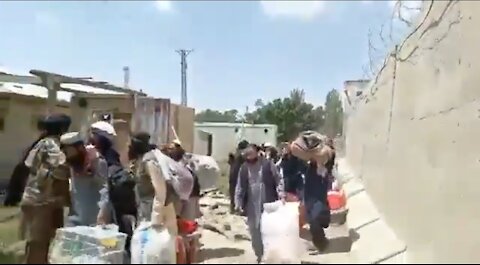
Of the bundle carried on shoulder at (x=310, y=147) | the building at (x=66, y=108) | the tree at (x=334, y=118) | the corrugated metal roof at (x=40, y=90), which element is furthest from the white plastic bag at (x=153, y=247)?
the tree at (x=334, y=118)

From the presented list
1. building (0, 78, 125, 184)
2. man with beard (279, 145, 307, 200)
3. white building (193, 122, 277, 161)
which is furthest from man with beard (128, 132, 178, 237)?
→ white building (193, 122, 277, 161)

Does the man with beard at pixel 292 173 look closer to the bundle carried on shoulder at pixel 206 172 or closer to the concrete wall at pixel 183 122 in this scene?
the bundle carried on shoulder at pixel 206 172

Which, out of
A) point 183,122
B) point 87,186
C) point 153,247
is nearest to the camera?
point 153,247

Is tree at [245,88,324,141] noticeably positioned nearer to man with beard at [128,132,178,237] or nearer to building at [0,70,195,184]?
building at [0,70,195,184]

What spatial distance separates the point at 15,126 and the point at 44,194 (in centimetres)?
1449

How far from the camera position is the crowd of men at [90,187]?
20.1ft

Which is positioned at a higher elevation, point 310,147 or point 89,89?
point 89,89

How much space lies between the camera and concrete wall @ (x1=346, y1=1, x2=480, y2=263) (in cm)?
568

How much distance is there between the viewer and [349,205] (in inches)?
525

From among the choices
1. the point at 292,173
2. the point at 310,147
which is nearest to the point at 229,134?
the point at 292,173

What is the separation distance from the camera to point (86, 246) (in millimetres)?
5059

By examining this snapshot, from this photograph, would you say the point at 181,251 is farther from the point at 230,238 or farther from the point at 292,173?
the point at 292,173

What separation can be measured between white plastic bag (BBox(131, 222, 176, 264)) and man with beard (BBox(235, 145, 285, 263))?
4.25 meters

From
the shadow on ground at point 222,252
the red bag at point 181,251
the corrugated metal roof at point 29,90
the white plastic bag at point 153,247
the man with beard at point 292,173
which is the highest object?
the corrugated metal roof at point 29,90
